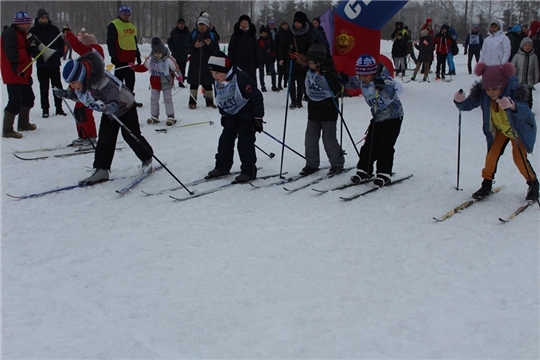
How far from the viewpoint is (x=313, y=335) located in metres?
2.88

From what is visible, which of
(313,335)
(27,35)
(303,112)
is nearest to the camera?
(313,335)

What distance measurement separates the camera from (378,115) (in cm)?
573

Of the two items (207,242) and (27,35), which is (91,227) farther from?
(27,35)

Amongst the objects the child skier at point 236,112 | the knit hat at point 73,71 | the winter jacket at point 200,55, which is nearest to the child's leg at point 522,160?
the child skier at point 236,112

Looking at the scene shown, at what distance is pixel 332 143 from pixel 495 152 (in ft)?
6.21

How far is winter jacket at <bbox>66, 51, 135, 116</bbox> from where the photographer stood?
5453mm

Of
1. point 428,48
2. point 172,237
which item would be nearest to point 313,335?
point 172,237

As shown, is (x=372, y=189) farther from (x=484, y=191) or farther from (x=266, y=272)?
A: (x=266, y=272)

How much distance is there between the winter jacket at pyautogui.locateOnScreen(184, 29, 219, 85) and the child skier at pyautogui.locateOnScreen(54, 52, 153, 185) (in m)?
4.93

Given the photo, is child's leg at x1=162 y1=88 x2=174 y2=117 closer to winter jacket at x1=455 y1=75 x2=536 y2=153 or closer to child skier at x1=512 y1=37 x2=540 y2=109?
winter jacket at x1=455 y1=75 x2=536 y2=153

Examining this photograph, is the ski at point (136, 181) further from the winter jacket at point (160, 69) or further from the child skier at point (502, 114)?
the child skier at point (502, 114)

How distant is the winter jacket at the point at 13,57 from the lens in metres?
7.84

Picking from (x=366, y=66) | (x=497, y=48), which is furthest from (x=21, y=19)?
(x=497, y=48)

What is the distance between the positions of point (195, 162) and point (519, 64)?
6680mm
